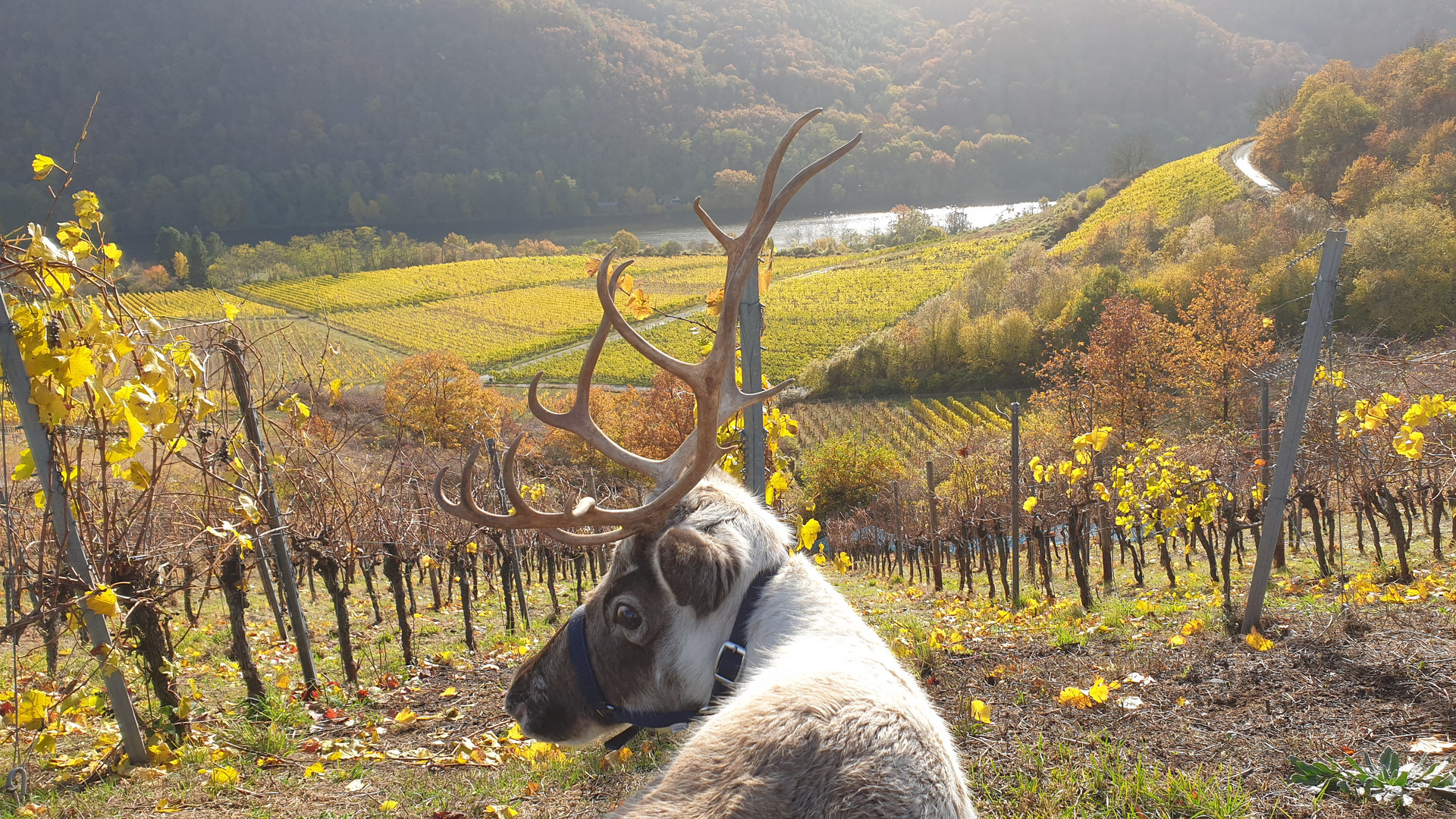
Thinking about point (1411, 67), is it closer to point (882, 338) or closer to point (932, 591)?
point (882, 338)

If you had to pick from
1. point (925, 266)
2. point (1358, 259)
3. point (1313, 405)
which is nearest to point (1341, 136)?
point (1358, 259)

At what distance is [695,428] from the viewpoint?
254 cm

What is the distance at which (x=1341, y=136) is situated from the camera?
199 ft

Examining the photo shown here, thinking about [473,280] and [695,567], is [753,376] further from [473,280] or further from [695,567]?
[473,280]

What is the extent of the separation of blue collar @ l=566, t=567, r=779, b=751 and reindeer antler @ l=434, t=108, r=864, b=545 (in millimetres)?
314

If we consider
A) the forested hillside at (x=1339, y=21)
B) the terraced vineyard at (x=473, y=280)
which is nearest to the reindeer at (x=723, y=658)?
the terraced vineyard at (x=473, y=280)

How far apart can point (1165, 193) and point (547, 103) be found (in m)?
113

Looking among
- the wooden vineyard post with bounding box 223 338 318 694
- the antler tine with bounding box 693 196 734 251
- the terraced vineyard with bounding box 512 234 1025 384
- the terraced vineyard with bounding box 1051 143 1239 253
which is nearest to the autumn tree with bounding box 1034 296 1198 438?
the terraced vineyard with bounding box 512 234 1025 384

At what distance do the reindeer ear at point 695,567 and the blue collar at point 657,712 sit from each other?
3.4 inches

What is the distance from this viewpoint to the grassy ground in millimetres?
3264

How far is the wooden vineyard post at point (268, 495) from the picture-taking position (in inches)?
175

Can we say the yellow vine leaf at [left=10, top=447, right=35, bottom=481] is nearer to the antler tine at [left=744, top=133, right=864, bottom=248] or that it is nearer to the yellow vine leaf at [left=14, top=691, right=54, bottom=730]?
the yellow vine leaf at [left=14, top=691, right=54, bottom=730]

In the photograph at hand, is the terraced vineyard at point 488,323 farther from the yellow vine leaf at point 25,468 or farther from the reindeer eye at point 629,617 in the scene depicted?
the reindeer eye at point 629,617

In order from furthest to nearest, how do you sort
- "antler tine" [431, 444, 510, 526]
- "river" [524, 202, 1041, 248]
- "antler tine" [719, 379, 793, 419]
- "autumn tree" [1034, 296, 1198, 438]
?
1. "river" [524, 202, 1041, 248]
2. "autumn tree" [1034, 296, 1198, 438]
3. "antler tine" [719, 379, 793, 419]
4. "antler tine" [431, 444, 510, 526]
